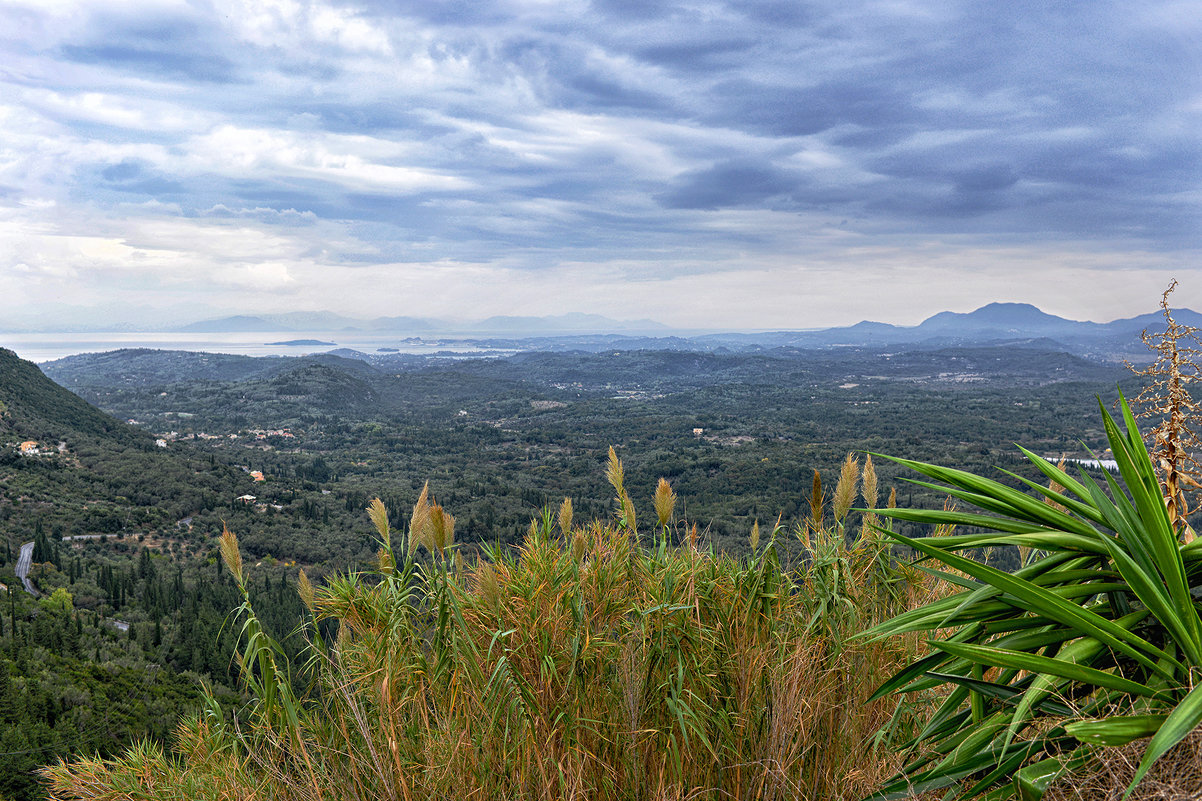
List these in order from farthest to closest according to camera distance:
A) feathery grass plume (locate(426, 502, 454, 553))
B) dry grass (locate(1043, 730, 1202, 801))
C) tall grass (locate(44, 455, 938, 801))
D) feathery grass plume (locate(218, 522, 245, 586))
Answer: feathery grass plume (locate(218, 522, 245, 586)) < feathery grass plume (locate(426, 502, 454, 553)) < tall grass (locate(44, 455, 938, 801)) < dry grass (locate(1043, 730, 1202, 801))

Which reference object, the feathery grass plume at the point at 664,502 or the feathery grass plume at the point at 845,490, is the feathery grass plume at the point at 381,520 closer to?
the feathery grass plume at the point at 664,502

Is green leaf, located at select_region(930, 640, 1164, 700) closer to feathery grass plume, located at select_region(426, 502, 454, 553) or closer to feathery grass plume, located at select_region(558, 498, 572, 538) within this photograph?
feathery grass plume, located at select_region(426, 502, 454, 553)

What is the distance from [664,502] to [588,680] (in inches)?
38.2

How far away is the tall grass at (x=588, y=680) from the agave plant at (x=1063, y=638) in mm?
382

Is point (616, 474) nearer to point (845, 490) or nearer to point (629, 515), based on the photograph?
point (629, 515)

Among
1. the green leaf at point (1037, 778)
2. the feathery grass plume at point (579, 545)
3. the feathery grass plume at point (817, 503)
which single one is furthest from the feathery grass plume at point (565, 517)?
the green leaf at point (1037, 778)

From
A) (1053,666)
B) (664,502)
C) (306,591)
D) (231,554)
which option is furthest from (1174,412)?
(231,554)

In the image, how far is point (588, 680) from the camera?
2.85m

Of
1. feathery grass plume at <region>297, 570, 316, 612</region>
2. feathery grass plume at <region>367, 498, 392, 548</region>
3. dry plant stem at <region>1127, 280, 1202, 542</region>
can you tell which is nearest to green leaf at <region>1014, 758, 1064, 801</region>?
dry plant stem at <region>1127, 280, 1202, 542</region>

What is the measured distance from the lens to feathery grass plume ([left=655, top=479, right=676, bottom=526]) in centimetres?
337

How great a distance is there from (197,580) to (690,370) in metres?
168

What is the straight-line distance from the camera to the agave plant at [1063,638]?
5.25ft

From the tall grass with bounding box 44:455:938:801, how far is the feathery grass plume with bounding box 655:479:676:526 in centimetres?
3

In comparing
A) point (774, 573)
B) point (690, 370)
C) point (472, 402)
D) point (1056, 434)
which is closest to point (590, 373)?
point (690, 370)
